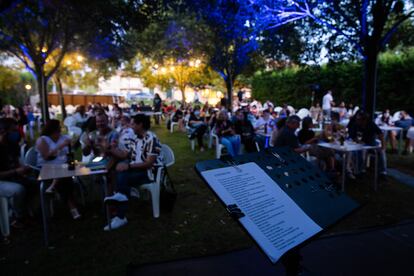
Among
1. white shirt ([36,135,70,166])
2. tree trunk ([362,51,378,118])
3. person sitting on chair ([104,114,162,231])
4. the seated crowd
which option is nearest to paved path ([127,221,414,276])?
person sitting on chair ([104,114,162,231])

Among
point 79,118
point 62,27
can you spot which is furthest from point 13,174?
point 62,27

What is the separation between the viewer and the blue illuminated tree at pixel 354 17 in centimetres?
643

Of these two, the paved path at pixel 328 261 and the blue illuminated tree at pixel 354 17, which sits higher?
the blue illuminated tree at pixel 354 17

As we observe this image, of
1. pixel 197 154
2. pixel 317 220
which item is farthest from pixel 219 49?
pixel 317 220

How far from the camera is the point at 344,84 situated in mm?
16172

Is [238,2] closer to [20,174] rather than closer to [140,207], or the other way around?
[140,207]

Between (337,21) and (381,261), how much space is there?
5.63m

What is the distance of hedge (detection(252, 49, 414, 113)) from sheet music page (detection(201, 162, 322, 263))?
653cm

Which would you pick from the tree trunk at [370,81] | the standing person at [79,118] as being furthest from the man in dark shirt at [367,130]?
the standing person at [79,118]

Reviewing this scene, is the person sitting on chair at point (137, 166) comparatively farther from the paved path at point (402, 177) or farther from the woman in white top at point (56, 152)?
the paved path at point (402, 177)

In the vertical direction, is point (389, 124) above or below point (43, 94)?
below

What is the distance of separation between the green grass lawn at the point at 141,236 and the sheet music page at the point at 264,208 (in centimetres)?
154

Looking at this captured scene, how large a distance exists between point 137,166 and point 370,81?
18.4 feet

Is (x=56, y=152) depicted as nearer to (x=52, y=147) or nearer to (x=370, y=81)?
(x=52, y=147)
